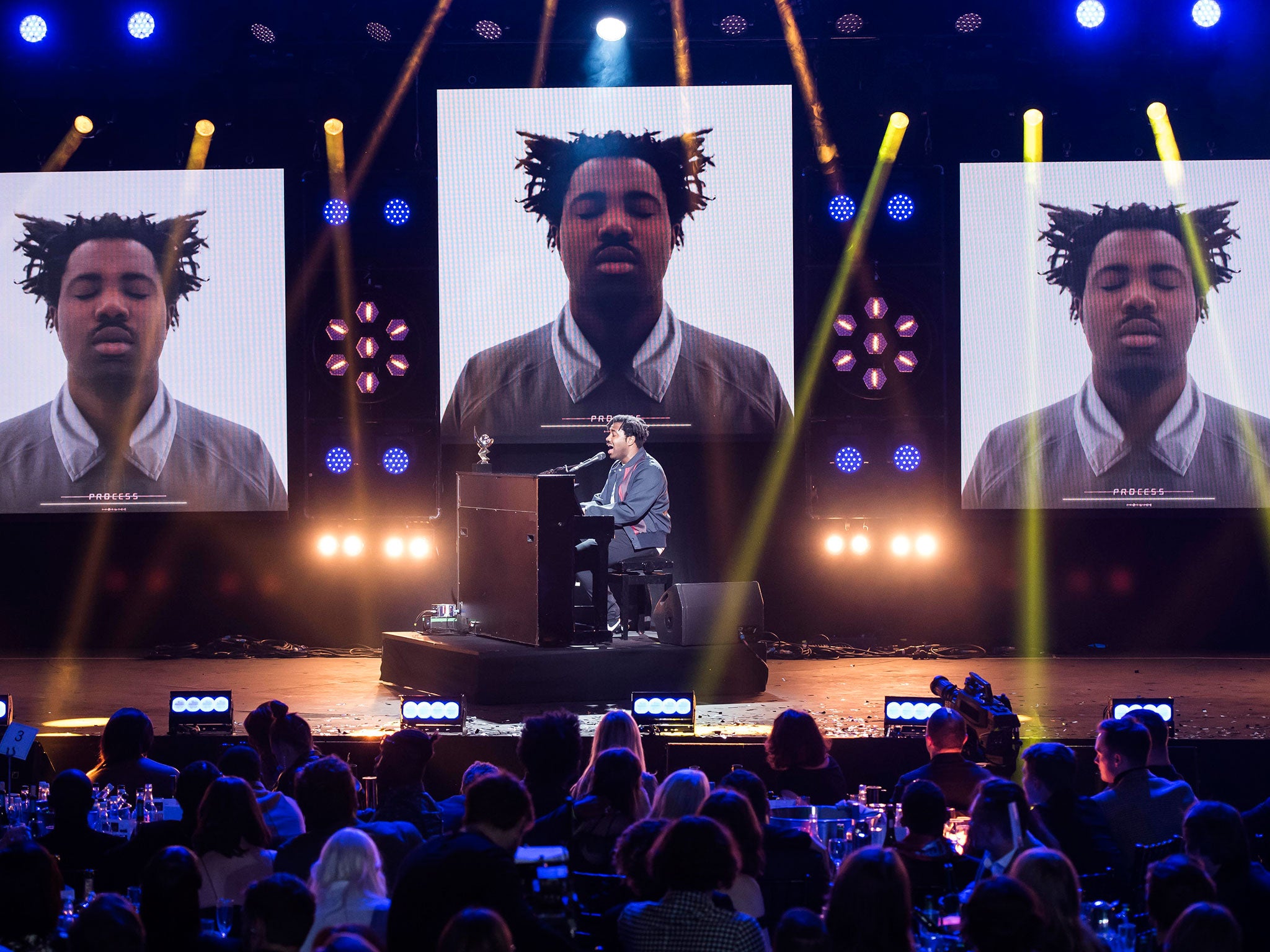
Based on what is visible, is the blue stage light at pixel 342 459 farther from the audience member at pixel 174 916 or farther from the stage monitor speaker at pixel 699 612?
the audience member at pixel 174 916

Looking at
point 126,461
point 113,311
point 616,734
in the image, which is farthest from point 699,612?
point 113,311

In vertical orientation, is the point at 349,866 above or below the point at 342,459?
below

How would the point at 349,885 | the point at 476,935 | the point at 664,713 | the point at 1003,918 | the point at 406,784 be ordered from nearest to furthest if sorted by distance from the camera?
the point at 476,935 → the point at 1003,918 → the point at 349,885 → the point at 406,784 → the point at 664,713

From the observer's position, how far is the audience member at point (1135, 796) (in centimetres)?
436

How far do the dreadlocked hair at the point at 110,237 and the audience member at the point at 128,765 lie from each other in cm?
598

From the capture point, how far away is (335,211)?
10336 millimetres

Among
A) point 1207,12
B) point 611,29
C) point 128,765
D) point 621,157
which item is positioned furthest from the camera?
point 621,157

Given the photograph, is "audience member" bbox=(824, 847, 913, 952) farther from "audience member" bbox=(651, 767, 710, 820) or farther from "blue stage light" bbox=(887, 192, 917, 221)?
"blue stage light" bbox=(887, 192, 917, 221)

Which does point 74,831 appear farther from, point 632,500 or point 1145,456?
point 1145,456

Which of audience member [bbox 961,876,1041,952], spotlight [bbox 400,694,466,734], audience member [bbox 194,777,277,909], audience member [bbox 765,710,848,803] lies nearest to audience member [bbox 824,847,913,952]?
audience member [bbox 961,876,1041,952]

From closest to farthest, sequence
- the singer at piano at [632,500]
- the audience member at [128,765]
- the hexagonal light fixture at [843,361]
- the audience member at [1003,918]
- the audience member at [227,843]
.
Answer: the audience member at [1003,918]
the audience member at [227,843]
the audience member at [128,765]
the singer at piano at [632,500]
the hexagonal light fixture at [843,361]

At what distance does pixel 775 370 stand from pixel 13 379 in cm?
557

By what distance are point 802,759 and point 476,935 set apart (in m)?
2.27

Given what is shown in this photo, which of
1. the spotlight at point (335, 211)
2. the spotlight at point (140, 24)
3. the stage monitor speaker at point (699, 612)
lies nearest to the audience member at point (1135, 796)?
the stage monitor speaker at point (699, 612)
